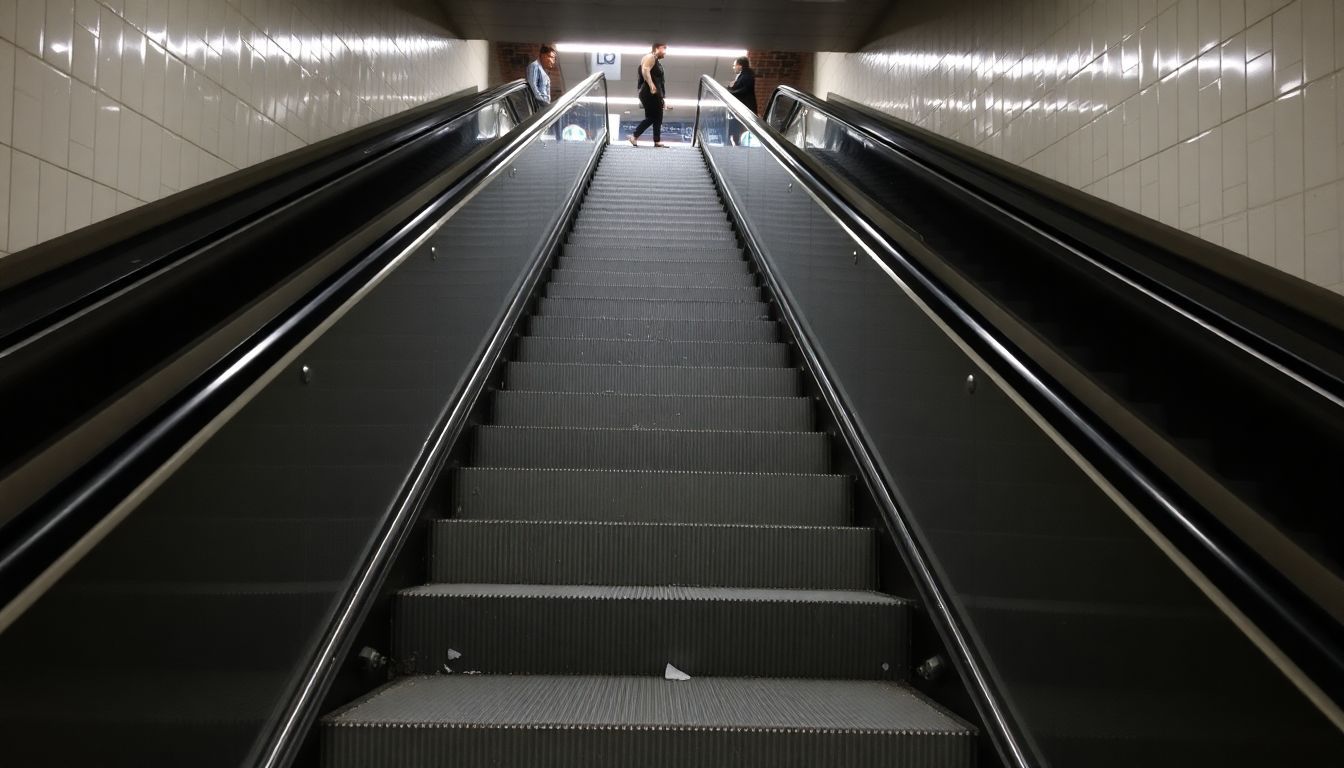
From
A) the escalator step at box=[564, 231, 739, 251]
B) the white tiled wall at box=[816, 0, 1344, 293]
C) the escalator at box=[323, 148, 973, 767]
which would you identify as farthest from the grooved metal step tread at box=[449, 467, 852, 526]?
the escalator step at box=[564, 231, 739, 251]

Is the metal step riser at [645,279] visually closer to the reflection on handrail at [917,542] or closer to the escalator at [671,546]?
the reflection on handrail at [917,542]

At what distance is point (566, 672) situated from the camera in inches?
81.0

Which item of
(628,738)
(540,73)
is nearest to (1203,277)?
(628,738)

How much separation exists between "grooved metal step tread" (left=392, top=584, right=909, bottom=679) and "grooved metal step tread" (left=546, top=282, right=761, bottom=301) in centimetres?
267

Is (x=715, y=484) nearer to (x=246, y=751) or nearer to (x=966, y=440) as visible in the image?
(x=966, y=440)

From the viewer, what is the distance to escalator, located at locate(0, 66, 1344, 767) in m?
1.10

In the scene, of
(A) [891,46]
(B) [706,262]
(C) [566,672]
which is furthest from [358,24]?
(C) [566,672]

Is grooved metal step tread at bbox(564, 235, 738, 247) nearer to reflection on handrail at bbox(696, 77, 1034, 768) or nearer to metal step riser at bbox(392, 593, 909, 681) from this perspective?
reflection on handrail at bbox(696, 77, 1034, 768)

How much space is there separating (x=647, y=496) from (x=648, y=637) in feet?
2.06

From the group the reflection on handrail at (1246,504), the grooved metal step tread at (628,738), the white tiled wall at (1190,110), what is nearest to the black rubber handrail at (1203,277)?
the reflection on handrail at (1246,504)

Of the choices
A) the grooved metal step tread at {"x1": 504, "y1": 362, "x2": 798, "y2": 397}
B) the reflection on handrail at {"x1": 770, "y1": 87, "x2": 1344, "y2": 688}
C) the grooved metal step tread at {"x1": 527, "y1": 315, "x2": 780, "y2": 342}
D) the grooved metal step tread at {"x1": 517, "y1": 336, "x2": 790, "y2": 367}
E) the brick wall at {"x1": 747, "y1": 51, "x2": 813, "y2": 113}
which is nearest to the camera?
the reflection on handrail at {"x1": 770, "y1": 87, "x2": 1344, "y2": 688}

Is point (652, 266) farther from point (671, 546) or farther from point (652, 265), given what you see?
point (671, 546)

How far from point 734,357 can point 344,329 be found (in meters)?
2.14

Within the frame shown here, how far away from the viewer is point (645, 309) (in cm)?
434
